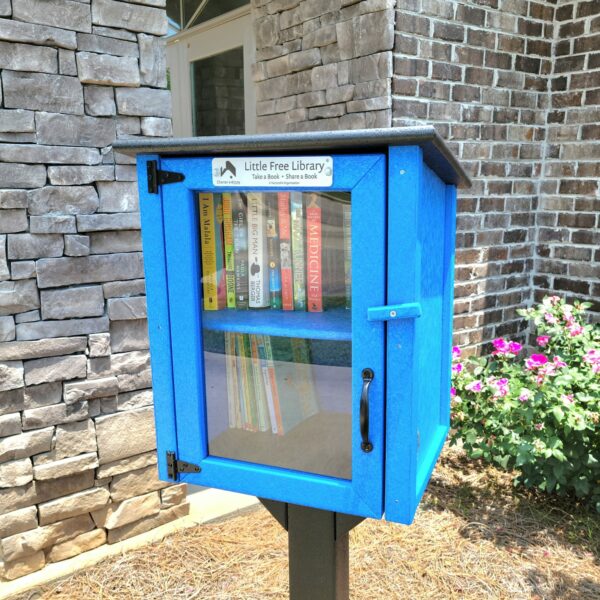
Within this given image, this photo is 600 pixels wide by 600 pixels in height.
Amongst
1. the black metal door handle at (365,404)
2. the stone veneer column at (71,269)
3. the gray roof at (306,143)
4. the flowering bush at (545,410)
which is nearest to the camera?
the gray roof at (306,143)

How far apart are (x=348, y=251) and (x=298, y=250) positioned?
0.13 m

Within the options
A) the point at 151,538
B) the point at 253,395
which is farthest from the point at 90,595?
the point at 253,395

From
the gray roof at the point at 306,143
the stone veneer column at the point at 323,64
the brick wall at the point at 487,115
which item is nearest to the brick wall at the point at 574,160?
the brick wall at the point at 487,115

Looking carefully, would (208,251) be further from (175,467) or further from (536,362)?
(536,362)

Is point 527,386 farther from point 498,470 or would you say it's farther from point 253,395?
point 253,395

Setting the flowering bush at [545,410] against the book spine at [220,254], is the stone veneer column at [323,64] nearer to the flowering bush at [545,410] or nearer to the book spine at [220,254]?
the flowering bush at [545,410]

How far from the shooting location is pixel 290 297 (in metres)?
1.27

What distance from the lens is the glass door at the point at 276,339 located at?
3.74ft

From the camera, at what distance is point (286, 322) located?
4.08ft

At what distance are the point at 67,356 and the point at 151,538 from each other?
3.06 ft

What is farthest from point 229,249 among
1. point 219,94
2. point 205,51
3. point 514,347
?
point 205,51

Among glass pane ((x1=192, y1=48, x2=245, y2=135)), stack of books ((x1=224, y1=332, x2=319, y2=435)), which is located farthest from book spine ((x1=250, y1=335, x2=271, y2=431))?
glass pane ((x1=192, y1=48, x2=245, y2=135))

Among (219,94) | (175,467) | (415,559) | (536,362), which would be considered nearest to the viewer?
(175,467)

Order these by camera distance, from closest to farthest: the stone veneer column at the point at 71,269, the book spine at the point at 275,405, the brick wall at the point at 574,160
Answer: the book spine at the point at 275,405
the stone veneer column at the point at 71,269
the brick wall at the point at 574,160
